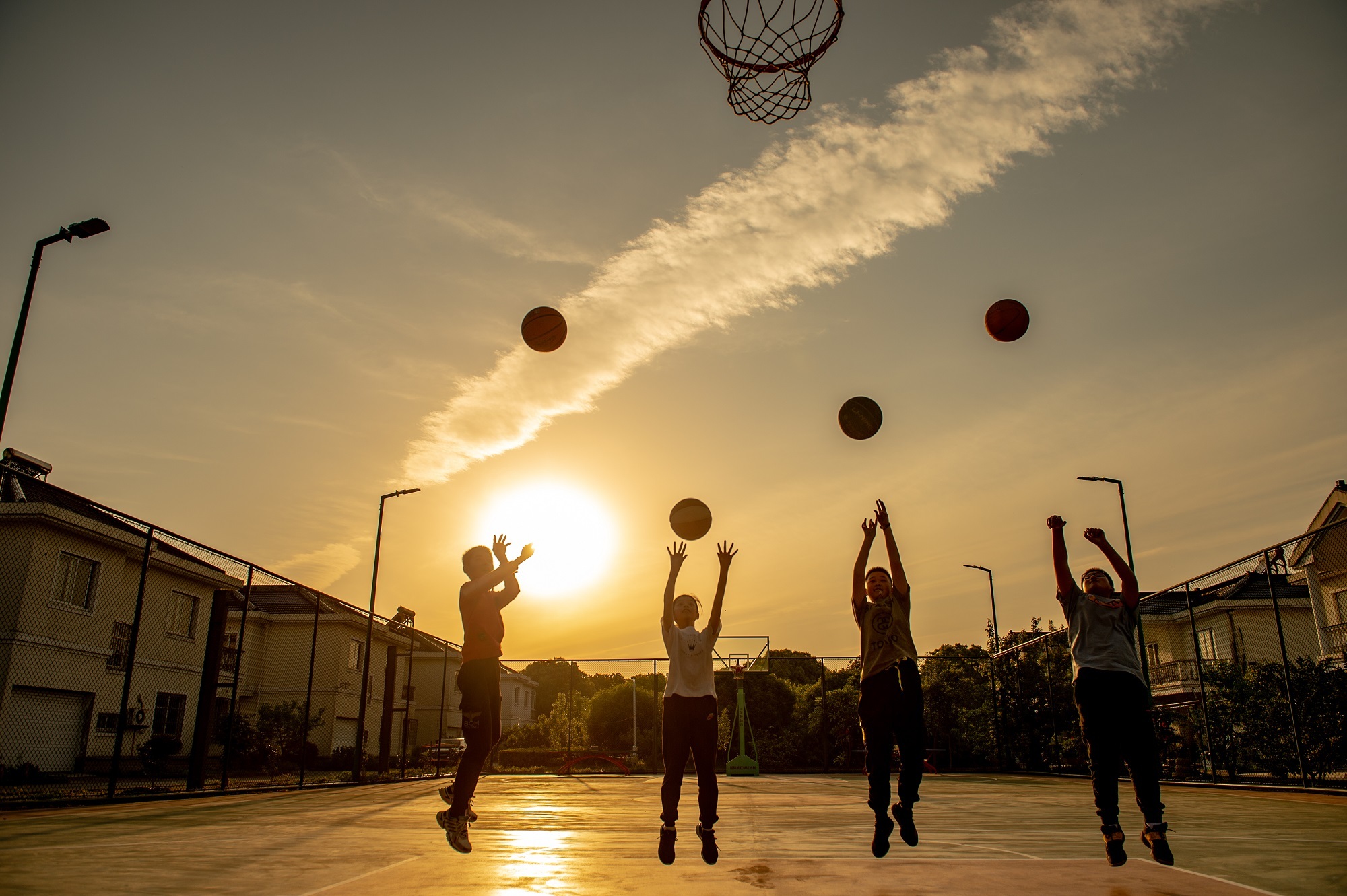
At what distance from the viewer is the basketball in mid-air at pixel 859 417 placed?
9398 mm

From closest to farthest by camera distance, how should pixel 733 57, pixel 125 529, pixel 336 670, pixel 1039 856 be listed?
pixel 1039 856, pixel 733 57, pixel 125 529, pixel 336 670

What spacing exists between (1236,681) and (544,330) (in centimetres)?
1635

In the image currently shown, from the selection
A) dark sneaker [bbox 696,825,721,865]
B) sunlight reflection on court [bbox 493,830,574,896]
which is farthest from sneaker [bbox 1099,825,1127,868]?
sunlight reflection on court [bbox 493,830,574,896]

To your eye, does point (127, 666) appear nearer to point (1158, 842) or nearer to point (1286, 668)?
point (1158, 842)

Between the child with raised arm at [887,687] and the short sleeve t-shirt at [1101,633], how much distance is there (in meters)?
1.12

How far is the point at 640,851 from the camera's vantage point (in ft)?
22.4

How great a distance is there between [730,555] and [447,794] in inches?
108

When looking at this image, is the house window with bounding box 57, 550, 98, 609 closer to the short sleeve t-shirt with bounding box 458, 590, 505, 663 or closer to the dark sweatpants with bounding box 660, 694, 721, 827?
the short sleeve t-shirt with bounding box 458, 590, 505, 663

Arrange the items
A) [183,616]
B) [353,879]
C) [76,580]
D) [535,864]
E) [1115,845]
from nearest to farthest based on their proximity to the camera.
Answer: [353,879] → [1115,845] → [535,864] → [76,580] → [183,616]

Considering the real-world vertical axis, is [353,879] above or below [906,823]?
below

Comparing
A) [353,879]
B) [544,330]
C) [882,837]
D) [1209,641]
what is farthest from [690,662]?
[1209,641]

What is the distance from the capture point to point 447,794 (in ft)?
20.3

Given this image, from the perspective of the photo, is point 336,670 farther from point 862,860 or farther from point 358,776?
point 862,860

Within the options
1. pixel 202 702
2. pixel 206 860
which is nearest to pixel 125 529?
pixel 202 702
